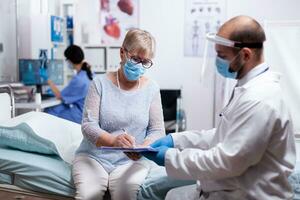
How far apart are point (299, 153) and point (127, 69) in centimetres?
125

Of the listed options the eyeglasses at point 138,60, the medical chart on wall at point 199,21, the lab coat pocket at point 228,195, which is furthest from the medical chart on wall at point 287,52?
the lab coat pocket at point 228,195

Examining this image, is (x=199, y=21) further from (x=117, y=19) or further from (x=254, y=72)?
(x=254, y=72)

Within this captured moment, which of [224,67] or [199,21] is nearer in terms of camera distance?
[224,67]

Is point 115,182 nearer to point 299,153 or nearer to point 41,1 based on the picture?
point 299,153

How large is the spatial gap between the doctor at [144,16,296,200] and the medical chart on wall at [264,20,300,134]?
6.23 feet

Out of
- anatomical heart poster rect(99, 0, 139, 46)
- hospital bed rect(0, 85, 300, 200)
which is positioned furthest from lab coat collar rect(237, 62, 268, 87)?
anatomical heart poster rect(99, 0, 139, 46)

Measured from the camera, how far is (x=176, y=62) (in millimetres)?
4359

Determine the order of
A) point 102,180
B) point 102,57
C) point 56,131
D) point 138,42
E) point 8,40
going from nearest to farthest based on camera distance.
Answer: point 102,180
point 138,42
point 56,131
point 8,40
point 102,57

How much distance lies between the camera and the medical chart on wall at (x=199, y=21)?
4207 millimetres

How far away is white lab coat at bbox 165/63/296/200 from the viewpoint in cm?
117

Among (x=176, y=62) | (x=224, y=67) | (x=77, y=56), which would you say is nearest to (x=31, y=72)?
(x=77, y=56)

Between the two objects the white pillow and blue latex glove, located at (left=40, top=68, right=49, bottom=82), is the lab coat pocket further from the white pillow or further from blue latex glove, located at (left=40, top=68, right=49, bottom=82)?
blue latex glove, located at (left=40, top=68, right=49, bottom=82)

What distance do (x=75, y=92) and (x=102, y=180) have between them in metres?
1.87

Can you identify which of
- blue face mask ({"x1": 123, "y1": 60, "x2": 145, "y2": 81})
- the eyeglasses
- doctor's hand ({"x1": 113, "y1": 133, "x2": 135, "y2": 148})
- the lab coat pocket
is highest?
the eyeglasses
